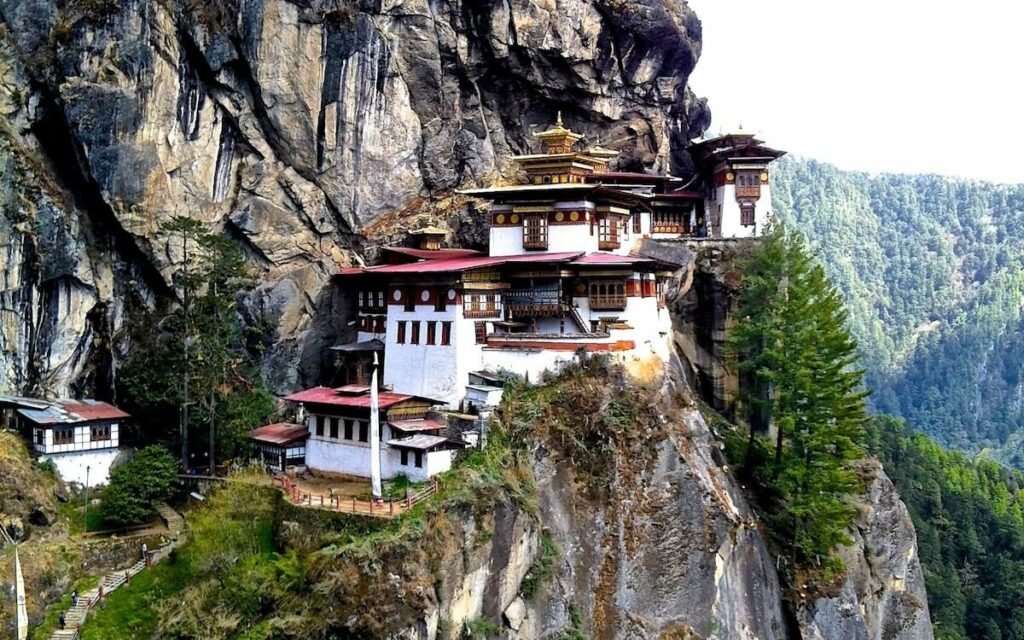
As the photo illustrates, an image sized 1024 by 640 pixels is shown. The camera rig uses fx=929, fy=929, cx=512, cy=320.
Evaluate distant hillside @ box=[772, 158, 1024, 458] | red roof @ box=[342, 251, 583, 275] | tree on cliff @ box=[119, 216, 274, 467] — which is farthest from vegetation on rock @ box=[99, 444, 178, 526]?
distant hillside @ box=[772, 158, 1024, 458]

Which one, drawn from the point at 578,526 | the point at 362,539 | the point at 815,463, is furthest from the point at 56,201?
the point at 815,463

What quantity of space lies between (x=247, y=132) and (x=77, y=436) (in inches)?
606

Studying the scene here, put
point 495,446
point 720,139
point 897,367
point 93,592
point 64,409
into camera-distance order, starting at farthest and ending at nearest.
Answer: point 897,367, point 720,139, point 64,409, point 495,446, point 93,592

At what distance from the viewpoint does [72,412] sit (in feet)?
120

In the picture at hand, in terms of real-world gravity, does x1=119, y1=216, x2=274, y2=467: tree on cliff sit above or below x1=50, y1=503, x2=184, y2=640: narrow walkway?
above

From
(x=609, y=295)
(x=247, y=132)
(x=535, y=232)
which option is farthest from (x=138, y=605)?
(x=535, y=232)

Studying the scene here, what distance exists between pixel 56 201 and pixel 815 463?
108ft

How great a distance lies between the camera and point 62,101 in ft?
126

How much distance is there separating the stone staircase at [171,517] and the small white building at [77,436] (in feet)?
11.9

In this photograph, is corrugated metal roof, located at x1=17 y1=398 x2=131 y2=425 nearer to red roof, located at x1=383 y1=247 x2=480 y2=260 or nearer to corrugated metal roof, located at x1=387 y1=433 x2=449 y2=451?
corrugated metal roof, located at x1=387 y1=433 x2=449 y2=451

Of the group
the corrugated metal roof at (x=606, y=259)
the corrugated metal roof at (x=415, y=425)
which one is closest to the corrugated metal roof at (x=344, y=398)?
the corrugated metal roof at (x=415, y=425)

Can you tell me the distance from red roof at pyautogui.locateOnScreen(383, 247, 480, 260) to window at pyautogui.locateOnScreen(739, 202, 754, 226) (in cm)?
1528

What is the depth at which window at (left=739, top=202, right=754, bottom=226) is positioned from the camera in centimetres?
5062

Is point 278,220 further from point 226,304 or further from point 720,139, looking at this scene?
point 720,139
